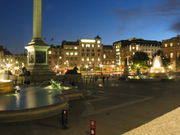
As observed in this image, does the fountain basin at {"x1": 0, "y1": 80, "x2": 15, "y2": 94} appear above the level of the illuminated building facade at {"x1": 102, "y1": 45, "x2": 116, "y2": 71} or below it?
below

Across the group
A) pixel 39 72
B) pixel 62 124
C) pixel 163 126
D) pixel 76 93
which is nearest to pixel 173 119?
pixel 163 126

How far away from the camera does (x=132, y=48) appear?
133 m

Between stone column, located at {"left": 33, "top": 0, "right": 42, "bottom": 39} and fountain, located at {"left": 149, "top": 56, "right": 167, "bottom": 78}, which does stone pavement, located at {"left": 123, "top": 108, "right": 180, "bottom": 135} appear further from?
fountain, located at {"left": 149, "top": 56, "right": 167, "bottom": 78}

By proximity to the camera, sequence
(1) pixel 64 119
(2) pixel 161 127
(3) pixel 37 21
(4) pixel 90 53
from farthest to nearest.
→ (4) pixel 90 53
(3) pixel 37 21
(1) pixel 64 119
(2) pixel 161 127

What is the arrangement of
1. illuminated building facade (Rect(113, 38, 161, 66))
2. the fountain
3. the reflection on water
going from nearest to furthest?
the reflection on water → the fountain → illuminated building facade (Rect(113, 38, 161, 66))

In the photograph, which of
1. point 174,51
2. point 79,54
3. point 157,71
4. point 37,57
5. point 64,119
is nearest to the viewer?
point 64,119

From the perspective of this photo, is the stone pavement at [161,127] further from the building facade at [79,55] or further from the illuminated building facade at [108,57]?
the illuminated building facade at [108,57]

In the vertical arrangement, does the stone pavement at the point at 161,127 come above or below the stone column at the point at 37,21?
below

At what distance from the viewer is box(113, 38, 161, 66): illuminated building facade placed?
132038 millimetres

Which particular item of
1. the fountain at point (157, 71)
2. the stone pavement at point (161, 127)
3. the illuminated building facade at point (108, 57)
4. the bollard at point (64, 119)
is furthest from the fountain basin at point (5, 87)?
the illuminated building facade at point (108, 57)

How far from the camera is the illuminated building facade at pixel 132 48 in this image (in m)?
132

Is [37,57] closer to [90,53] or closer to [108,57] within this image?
[90,53]

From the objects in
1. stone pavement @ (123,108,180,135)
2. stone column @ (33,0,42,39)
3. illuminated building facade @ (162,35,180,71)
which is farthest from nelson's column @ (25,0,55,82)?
illuminated building facade @ (162,35,180,71)

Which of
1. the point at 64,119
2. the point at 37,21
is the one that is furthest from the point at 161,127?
the point at 37,21
